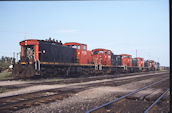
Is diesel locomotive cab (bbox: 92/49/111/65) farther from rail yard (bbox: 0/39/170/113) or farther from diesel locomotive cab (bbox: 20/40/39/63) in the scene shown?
diesel locomotive cab (bbox: 20/40/39/63)

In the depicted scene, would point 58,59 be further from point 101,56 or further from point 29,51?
point 101,56

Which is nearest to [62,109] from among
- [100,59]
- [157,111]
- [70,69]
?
[157,111]

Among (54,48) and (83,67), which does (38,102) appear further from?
(83,67)

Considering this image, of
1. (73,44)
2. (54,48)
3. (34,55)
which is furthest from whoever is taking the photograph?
(73,44)

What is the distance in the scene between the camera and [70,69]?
1917cm

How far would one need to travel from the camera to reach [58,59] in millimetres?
17781

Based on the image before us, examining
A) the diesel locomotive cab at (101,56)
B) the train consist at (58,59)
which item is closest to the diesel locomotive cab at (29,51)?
the train consist at (58,59)

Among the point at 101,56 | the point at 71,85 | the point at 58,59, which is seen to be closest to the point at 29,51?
the point at 58,59

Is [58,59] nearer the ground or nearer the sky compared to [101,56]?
nearer the ground

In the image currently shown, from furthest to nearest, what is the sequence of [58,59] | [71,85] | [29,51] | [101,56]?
[101,56] → [58,59] → [29,51] → [71,85]

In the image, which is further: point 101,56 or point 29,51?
point 101,56

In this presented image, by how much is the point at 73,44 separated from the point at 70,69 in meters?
3.25

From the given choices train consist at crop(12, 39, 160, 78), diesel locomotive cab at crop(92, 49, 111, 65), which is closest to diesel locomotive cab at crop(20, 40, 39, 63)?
train consist at crop(12, 39, 160, 78)

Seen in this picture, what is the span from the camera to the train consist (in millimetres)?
14797
